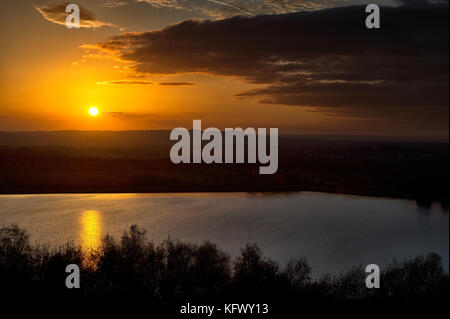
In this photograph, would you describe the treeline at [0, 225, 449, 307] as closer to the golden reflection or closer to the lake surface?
the golden reflection

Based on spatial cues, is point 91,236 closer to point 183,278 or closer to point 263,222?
point 183,278

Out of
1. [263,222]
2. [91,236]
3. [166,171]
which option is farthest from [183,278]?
[166,171]

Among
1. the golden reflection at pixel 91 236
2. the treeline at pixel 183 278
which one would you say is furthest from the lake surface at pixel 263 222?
the treeline at pixel 183 278

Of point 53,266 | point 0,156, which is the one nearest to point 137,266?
point 53,266

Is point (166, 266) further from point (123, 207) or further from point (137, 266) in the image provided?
point (123, 207)

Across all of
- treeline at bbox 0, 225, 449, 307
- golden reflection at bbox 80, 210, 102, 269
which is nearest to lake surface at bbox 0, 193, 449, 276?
golden reflection at bbox 80, 210, 102, 269

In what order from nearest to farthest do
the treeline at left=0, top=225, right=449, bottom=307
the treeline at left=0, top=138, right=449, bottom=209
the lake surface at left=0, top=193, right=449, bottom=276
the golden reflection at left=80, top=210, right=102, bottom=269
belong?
the treeline at left=0, top=225, right=449, bottom=307 < the golden reflection at left=80, top=210, right=102, bottom=269 < the lake surface at left=0, top=193, right=449, bottom=276 < the treeline at left=0, top=138, right=449, bottom=209

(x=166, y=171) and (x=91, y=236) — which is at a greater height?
(x=166, y=171)
